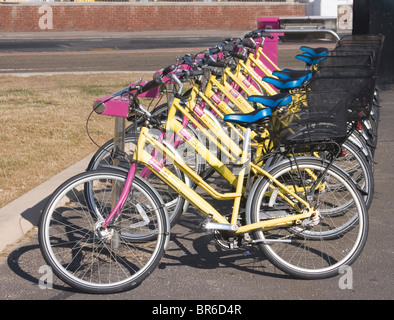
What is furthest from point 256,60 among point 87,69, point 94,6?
point 94,6

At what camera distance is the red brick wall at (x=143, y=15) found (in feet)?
111

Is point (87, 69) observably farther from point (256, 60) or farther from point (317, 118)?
point (317, 118)

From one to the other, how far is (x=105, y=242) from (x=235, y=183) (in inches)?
38.7

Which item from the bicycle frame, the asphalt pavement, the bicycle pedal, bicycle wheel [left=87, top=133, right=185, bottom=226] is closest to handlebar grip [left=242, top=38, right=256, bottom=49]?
bicycle wheel [left=87, top=133, right=185, bottom=226]

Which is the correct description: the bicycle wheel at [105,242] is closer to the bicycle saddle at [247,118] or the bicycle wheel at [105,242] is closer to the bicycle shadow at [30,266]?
the bicycle shadow at [30,266]

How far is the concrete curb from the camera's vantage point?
544cm

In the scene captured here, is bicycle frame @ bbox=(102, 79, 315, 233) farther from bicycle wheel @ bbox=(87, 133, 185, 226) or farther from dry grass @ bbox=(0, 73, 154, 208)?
dry grass @ bbox=(0, 73, 154, 208)

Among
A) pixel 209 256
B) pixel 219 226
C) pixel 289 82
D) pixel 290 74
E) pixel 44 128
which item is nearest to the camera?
pixel 219 226

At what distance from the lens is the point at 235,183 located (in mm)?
4902

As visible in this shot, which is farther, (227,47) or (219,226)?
(227,47)

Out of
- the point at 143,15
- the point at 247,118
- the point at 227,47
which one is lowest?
the point at 247,118

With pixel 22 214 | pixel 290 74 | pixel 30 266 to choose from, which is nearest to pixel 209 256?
pixel 30 266

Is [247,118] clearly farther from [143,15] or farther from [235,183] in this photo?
[143,15]

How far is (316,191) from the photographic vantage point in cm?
506
